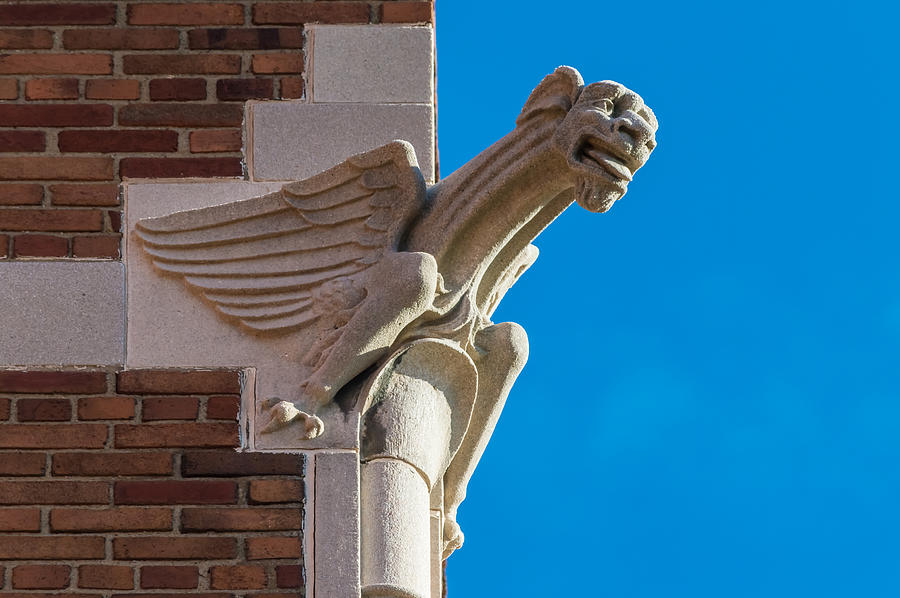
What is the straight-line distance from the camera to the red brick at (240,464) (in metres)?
5.79

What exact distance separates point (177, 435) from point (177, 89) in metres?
1.09

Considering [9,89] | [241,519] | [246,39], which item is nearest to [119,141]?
[9,89]

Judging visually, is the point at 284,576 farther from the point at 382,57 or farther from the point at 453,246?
the point at 382,57

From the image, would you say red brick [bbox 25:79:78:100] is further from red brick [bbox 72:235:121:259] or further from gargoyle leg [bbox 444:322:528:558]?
gargoyle leg [bbox 444:322:528:558]

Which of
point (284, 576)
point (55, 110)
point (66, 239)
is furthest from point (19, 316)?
point (284, 576)

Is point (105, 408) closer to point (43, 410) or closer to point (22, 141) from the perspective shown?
point (43, 410)

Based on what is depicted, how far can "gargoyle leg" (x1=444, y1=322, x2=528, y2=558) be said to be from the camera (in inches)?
247

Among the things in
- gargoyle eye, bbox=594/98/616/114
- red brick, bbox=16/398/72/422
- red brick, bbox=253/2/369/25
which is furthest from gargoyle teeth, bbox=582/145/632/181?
red brick, bbox=16/398/72/422

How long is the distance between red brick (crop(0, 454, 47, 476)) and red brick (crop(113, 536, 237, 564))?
0.32m

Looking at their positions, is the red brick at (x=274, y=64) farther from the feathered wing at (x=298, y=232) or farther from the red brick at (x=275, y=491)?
the red brick at (x=275, y=491)

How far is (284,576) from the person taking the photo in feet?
18.5

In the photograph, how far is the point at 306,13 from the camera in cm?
636

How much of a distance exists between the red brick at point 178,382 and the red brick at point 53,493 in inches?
11.9

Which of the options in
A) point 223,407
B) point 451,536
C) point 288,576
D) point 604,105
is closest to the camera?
point 288,576
